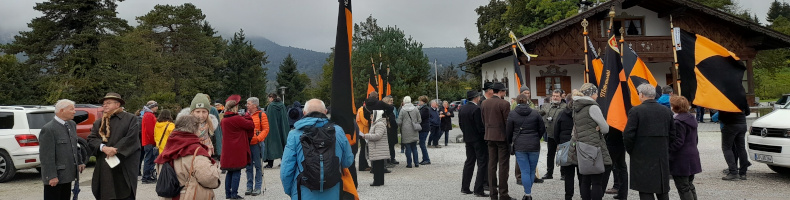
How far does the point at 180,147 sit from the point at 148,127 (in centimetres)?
534

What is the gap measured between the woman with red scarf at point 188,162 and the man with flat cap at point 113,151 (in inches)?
48.7

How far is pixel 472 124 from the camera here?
8273 mm

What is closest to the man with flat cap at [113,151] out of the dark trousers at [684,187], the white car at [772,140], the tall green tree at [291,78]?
the dark trousers at [684,187]

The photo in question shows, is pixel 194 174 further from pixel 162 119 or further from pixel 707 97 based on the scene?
pixel 707 97

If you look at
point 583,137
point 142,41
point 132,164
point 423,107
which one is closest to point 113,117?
point 132,164

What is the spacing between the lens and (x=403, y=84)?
3644cm

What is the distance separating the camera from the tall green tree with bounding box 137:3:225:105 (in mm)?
45688

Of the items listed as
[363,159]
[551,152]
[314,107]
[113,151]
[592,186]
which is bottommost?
[363,159]

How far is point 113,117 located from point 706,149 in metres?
13.8

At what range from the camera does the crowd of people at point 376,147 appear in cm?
465

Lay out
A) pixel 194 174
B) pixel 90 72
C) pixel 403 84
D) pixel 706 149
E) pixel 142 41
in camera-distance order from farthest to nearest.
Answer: pixel 142 41, pixel 403 84, pixel 90 72, pixel 706 149, pixel 194 174

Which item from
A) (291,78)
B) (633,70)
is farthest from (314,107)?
(291,78)

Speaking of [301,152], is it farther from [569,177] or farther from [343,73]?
[569,177]

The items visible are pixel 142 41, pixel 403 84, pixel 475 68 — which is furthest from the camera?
pixel 475 68
